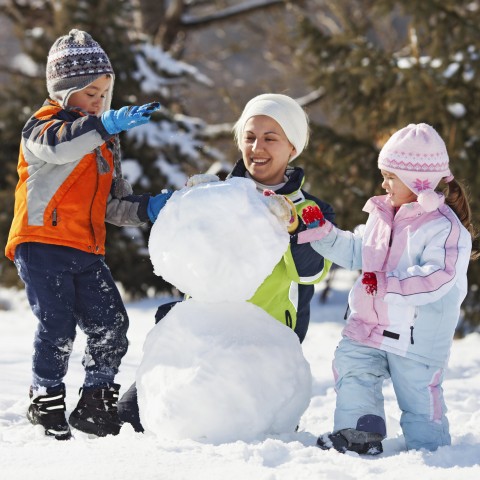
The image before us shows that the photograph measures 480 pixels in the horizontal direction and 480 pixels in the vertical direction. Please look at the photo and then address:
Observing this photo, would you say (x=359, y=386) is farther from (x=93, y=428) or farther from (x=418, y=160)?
(x=93, y=428)

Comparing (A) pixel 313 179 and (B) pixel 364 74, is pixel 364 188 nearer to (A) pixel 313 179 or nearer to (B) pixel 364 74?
(A) pixel 313 179

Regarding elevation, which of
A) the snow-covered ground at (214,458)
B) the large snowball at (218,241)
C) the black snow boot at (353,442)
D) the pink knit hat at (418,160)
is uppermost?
the pink knit hat at (418,160)

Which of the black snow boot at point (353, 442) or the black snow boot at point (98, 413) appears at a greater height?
the black snow boot at point (353, 442)

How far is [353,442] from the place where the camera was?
9.53 ft

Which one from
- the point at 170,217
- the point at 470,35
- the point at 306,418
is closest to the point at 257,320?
the point at 170,217

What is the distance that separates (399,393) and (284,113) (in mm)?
1283

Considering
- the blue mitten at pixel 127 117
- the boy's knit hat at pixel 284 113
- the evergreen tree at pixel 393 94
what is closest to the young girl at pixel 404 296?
the boy's knit hat at pixel 284 113

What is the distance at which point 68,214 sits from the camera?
3248 mm

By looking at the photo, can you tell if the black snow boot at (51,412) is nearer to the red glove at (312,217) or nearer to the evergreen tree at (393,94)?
the red glove at (312,217)

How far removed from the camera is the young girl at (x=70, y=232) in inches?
127

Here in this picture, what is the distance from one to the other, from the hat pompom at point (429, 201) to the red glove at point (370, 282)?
0.33m

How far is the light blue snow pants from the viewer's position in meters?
3.02

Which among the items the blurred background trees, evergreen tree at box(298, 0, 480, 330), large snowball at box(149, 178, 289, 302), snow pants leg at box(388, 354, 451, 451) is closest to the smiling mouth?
large snowball at box(149, 178, 289, 302)

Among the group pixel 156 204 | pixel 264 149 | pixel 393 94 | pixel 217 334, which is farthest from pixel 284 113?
pixel 393 94
